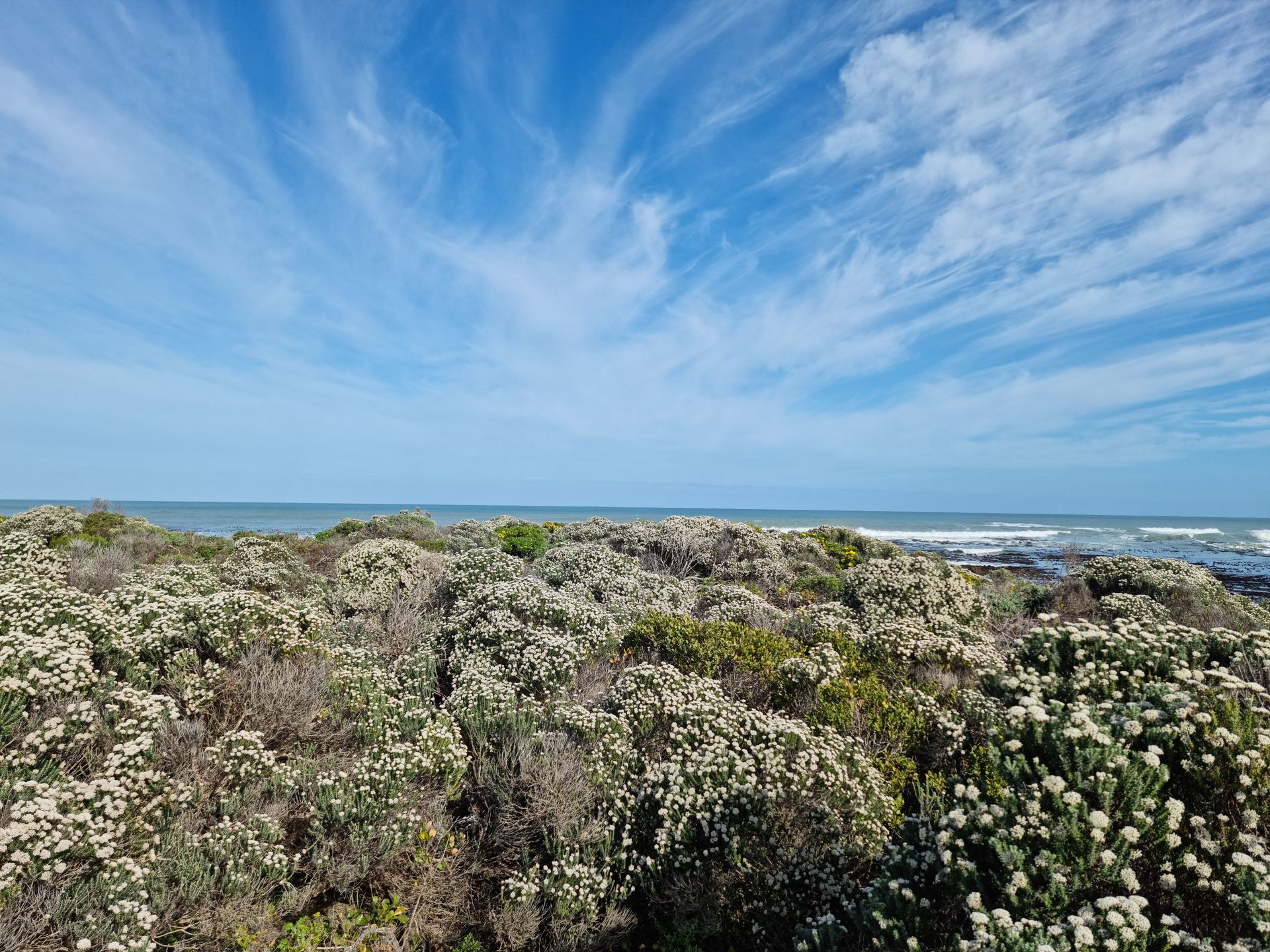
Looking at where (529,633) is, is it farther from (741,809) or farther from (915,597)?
(915,597)

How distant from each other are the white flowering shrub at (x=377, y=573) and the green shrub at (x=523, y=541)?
606cm

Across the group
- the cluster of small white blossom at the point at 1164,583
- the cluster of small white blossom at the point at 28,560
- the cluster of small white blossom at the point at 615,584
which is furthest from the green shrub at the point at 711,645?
the cluster of small white blossom at the point at 1164,583

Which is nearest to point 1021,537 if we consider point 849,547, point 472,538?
point 849,547

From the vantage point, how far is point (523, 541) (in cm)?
2331

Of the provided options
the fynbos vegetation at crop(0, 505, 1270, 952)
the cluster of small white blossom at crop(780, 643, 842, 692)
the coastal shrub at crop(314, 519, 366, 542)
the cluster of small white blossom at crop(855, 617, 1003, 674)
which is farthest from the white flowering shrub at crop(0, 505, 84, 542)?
the cluster of small white blossom at crop(855, 617, 1003, 674)

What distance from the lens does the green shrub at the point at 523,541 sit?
74.7ft

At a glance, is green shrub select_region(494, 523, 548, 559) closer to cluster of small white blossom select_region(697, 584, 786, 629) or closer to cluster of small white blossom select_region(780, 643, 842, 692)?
cluster of small white blossom select_region(697, 584, 786, 629)

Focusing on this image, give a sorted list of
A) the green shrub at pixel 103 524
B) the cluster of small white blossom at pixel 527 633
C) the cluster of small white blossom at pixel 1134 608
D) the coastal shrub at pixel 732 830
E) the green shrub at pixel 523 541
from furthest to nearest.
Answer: the green shrub at pixel 523 541 < the green shrub at pixel 103 524 < the cluster of small white blossom at pixel 1134 608 < the cluster of small white blossom at pixel 527 633 < the coastal shrub at pixel 732 830

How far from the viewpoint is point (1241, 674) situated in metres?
5.36

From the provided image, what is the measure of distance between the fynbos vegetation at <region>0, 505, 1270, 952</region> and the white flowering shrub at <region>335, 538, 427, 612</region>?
1.88 meters

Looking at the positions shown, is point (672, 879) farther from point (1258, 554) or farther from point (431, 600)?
point (1258, 554)

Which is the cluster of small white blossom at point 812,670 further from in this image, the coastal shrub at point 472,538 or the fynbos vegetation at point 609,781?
the coastal shrub at point 472,538

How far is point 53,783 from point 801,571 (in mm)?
17615

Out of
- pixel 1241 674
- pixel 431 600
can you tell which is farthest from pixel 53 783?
pixel 1241 674
